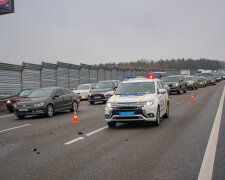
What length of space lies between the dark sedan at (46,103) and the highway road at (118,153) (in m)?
5.09

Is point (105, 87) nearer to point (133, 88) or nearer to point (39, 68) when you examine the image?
point (39, 68)

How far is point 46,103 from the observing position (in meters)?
16.0

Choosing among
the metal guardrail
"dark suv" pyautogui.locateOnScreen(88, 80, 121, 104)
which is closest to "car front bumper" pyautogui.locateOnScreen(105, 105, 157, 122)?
"dark suv" pyautogui.locateOnScreen(88, 80, 121, 104)

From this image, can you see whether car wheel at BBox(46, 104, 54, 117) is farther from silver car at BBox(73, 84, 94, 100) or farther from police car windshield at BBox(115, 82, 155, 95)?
silver car at BBox(73, 84, 94, 100)

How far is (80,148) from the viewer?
7.50 metres

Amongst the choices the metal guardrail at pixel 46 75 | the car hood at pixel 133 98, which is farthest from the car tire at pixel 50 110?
the metal guardrail at pixel 46 75

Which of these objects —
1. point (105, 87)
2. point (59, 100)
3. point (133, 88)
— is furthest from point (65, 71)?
point (133, 88)

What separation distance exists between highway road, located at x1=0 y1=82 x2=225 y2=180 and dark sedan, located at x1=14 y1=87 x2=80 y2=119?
509 centimetres

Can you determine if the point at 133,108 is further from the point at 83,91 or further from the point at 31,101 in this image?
the point at 83,91

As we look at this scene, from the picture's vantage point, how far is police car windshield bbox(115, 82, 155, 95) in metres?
11.6

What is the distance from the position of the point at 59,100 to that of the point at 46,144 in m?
9.08

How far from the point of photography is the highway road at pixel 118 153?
17.3ft

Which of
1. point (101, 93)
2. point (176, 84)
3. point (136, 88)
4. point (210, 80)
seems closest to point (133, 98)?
point (136, 88)

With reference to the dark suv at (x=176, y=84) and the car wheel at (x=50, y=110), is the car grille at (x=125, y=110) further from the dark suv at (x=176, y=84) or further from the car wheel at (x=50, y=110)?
the dark suv at (x=176, y=84)
